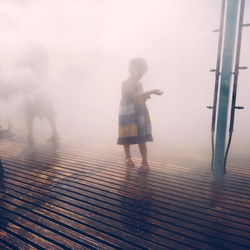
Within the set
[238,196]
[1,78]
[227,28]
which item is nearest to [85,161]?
[238,196]

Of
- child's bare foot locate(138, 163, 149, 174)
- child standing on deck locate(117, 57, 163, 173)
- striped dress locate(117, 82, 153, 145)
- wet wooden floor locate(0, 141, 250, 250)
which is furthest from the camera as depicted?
child's bare foot locate(138, 163, 149, 174)

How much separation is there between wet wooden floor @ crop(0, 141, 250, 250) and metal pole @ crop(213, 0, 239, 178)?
1.00 ft

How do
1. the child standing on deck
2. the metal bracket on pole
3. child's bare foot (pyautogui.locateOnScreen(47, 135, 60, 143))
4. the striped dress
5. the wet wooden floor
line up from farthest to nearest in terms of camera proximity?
child's bare foot (pyautogui.locateOnScreen(47, 135, 60, 143))
the striped dress
the child standing on deck
the metal bracket on pole
the wet wooden floor

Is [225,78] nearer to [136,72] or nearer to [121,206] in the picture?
[136,72]

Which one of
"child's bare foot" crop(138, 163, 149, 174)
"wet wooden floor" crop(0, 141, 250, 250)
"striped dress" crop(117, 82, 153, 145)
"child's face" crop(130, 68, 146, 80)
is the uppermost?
"child's face" crop(130, 68, 146, 80)

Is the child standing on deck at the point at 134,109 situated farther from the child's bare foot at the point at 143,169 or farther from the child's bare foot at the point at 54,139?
the child's bare foot at the point at 54,139

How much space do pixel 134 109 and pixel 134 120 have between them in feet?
0.60

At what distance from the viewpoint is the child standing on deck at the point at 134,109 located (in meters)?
3.58

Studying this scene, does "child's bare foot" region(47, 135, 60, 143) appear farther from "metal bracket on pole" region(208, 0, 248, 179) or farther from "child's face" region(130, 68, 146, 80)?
"metal bracket on pole" region(208, 0, 248, 179)

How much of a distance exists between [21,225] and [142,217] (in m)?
1.29

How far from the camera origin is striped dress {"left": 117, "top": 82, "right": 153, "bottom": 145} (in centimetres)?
369

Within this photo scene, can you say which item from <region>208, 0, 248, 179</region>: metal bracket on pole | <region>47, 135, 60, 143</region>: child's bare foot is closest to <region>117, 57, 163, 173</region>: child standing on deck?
<region>208, 0, 248, 179</region>: metal bracket on pole

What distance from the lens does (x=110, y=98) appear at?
1486cm

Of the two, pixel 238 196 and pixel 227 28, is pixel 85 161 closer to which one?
pixel 238 196
